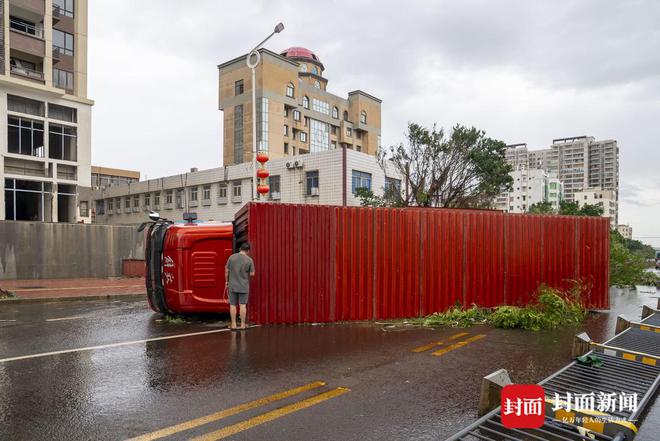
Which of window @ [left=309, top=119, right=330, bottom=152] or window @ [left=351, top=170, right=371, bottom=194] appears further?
window @ [left=309, top=119, right=330, bottom=152]

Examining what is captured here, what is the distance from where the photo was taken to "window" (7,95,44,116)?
29.6 meters

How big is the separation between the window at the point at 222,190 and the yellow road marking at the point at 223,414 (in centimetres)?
4211

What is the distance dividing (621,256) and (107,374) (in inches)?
758

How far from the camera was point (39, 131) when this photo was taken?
30.9 metres

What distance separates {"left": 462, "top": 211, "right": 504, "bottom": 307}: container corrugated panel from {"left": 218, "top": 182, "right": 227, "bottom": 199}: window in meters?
37.8

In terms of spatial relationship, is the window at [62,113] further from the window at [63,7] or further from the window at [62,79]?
the window at [63,7]

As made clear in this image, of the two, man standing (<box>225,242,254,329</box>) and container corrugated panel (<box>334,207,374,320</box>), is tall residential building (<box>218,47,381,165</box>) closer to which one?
container corrugated panel (<box>334,207,374,320</box>)

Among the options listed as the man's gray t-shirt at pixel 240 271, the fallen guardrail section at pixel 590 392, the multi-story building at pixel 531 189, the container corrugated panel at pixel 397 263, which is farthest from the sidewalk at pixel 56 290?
the multi-story building at pixel 531 189

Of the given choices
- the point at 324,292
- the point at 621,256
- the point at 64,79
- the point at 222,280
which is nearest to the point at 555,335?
the point at 324,292

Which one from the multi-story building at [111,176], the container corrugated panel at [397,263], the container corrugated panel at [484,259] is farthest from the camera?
the multi-story building at [111,176]

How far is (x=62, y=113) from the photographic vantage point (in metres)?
32.2

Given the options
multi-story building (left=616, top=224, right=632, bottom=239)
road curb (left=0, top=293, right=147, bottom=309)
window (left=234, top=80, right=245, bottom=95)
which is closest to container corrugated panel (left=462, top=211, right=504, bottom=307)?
road curb (left=0, top=293, right=147, bottom=309)
